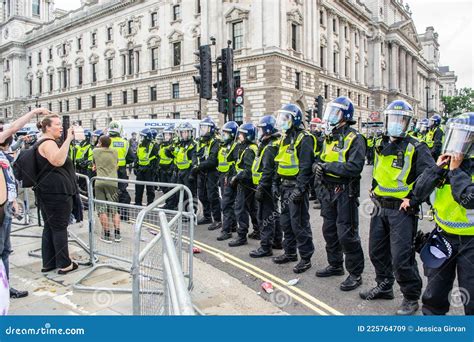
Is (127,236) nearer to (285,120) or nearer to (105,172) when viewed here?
(105,172)

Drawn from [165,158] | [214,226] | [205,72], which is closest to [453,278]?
[214,226]

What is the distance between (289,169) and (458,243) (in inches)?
114

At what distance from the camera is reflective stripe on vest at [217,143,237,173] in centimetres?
822

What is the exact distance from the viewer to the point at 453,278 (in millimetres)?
3578

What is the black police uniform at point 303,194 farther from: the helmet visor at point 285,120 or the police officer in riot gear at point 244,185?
the police officer in riot gear at point 244,185

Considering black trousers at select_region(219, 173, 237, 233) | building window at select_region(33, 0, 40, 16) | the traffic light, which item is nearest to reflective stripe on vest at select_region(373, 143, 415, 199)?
black trousers at select_region(219, 173, 237, 233)

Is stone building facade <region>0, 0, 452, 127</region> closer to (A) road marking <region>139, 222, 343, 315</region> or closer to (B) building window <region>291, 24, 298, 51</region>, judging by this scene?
(B) building window <region>291, 24, 298, 51</region>

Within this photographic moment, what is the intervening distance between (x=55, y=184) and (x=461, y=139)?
4.67 m

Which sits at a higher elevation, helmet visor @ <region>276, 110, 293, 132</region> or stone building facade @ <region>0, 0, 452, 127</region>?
stone building facade @ <region>0, 0, 452, 127</region>

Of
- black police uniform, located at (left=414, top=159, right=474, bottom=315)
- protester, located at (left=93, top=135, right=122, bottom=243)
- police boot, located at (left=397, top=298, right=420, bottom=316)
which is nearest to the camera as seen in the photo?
black police uniform, located at (left=414, top=159, right=474, bottom=315)

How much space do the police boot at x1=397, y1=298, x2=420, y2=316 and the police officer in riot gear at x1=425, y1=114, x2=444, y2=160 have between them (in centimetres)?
798

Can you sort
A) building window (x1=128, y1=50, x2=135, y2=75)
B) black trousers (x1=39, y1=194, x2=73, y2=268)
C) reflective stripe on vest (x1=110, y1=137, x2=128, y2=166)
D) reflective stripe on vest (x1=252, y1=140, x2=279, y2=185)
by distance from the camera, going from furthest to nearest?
building window (x1=128, y1=50, x2=135, y2=75)
reflective stripe on vest (x1=110, y1=137, x2=128, y2=166)
reflective stripe on vest (x1=252, y1=140, x2=279, y2=185)
black trousers (x1=39, y1=194, x2=73, y2=268)
